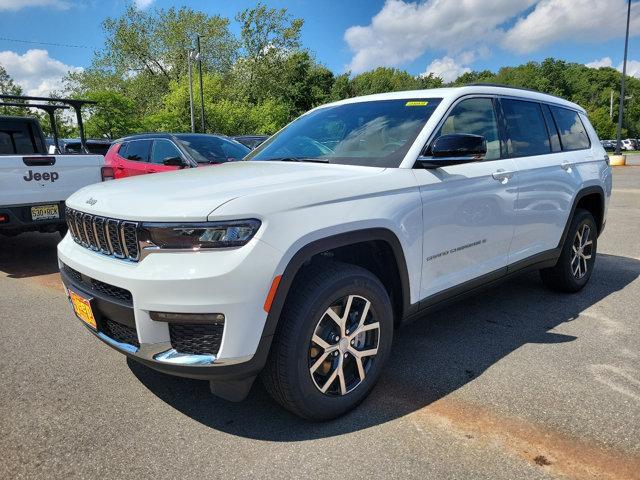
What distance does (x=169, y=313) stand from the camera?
7.18ft

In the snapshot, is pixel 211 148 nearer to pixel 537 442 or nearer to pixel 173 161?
pixel 173 161

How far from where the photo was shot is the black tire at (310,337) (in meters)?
2.34

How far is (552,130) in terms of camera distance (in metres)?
4.36

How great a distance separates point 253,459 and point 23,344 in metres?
2.35

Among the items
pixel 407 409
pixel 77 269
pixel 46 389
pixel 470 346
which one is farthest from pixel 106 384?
pixel 470 346

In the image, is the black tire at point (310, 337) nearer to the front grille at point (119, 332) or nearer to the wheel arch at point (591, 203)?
the front grille at point (119, 332)

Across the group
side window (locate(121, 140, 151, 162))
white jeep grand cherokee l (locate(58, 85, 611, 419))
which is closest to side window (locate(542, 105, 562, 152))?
white jeep grand cherokee l (locate(58, 85, 611, 419))

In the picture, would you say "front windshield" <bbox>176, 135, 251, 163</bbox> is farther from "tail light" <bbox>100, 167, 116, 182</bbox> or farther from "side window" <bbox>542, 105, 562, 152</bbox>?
→ "side window" <bbox>542, 105, 562, 152</bbox>

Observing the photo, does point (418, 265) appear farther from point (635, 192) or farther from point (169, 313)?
point (635, 192)

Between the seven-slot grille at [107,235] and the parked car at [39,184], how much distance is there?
125 inches

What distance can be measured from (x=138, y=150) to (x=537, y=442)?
25.9ft

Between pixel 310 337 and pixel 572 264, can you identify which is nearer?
pixel 310 337

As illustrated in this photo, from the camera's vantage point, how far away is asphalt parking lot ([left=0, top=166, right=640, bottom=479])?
229 centimetres

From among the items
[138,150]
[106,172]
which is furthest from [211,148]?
[106,172]
